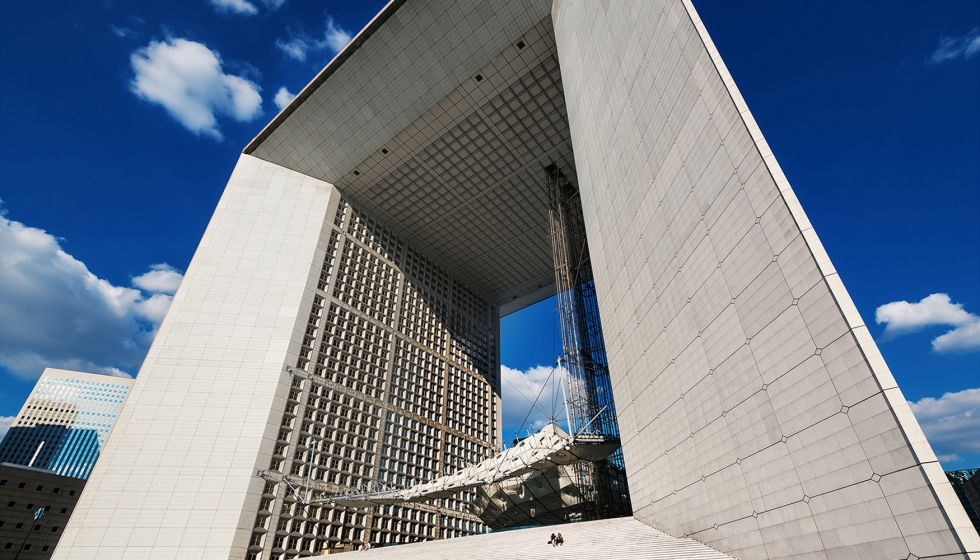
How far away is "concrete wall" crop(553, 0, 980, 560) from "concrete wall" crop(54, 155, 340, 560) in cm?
2076

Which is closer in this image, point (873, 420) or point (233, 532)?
point (873, 420)

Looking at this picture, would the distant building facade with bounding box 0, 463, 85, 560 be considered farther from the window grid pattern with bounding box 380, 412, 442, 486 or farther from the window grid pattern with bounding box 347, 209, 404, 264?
the window grid pattern with bounding box 347, 209, 404, 264

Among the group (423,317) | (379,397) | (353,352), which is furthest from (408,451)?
(423,317)

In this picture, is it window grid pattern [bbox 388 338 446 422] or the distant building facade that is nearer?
window grid pattern [bbox 388 338 446 422]

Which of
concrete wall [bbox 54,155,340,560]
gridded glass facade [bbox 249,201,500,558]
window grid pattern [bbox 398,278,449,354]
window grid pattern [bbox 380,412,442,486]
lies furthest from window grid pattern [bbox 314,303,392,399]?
window grid pattern [bbox 398,278,449,354]

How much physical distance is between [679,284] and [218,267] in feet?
101

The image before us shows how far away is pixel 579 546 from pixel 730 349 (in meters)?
7.91

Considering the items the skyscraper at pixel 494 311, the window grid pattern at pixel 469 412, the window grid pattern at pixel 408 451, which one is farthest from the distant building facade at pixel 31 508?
the window grid pattern at pixel 469 412

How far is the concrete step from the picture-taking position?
11.9m

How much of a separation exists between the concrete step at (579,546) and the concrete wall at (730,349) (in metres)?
0.59

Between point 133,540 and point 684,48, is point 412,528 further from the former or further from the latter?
point 684,48

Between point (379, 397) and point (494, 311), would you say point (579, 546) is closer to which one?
point (379, 397)

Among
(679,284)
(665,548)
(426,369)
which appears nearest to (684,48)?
(679,284)

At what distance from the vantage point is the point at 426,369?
141 feet
